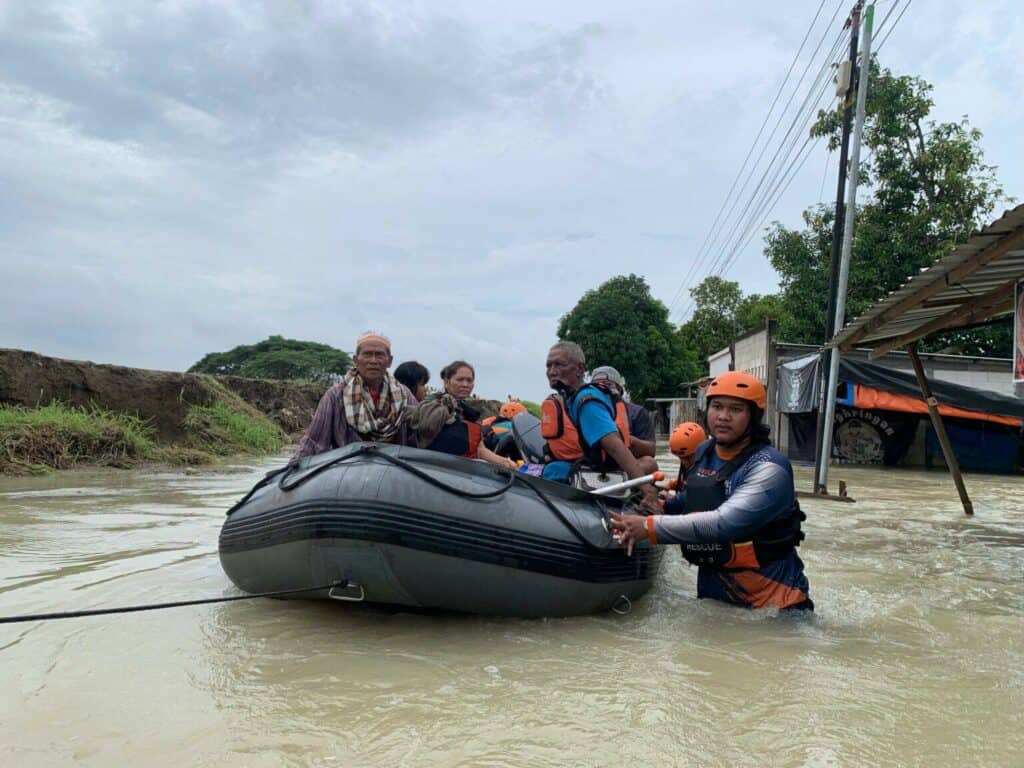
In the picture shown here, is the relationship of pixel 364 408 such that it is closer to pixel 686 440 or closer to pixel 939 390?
pixel 686 440

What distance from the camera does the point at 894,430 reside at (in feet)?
52.5

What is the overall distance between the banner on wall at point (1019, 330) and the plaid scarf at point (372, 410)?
12.8ft

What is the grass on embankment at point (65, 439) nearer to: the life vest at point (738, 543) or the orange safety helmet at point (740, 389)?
the life vest at point (738, 543)

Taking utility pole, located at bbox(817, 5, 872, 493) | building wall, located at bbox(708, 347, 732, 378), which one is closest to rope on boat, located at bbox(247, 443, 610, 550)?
utility pole, located at bbox(817, 5, 872, 493)

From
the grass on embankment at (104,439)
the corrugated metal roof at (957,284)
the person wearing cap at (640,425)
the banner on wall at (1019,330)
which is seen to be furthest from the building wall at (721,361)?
the person wearing cap at (640,425)

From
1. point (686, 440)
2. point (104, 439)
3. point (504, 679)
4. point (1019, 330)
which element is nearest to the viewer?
point (504, 679)

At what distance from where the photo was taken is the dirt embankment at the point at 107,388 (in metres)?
11.7

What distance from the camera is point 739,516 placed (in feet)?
10.8

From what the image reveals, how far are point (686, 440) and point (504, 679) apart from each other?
7.40 ft

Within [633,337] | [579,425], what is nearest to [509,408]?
[579,425]

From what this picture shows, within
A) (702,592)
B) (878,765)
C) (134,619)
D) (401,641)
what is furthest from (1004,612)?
(134,619)

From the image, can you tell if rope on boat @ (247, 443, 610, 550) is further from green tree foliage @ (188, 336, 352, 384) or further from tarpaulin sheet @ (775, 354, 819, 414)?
green tree foliage @ (188, 336, 352, 384)

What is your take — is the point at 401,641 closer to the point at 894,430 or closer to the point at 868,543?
the point at 868,543

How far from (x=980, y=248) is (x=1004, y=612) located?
199 centimetres
